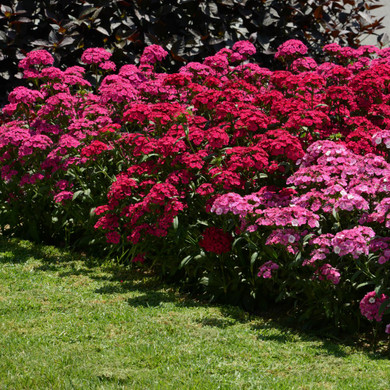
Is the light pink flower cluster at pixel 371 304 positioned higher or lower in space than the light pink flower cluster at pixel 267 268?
lower

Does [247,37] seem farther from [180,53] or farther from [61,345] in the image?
[61,345]

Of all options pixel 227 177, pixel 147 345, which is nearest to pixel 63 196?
pixel 227 177

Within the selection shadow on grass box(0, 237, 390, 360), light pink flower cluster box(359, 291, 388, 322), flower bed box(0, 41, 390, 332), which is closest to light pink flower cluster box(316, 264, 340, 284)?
flower bed box(0, 41, 390, 332)

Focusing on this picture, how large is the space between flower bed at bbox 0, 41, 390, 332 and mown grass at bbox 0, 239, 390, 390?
0.33 meters

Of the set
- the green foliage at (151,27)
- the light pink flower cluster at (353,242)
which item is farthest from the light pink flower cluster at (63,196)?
the green foliage at (151,27)

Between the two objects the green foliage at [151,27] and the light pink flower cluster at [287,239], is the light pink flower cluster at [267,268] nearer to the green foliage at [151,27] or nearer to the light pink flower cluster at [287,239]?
the light pink flower cluster at [287,239]

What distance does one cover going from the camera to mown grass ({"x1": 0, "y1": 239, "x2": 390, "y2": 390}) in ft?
13.6

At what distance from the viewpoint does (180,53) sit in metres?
9.29

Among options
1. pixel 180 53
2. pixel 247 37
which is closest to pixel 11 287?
pixel 180 53

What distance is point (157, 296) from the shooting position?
586 cm

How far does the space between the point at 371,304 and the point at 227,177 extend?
1454 mm

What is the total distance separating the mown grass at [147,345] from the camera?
4148 mm

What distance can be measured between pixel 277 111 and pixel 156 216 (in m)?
1.43

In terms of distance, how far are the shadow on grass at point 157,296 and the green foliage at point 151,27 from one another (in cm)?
302
